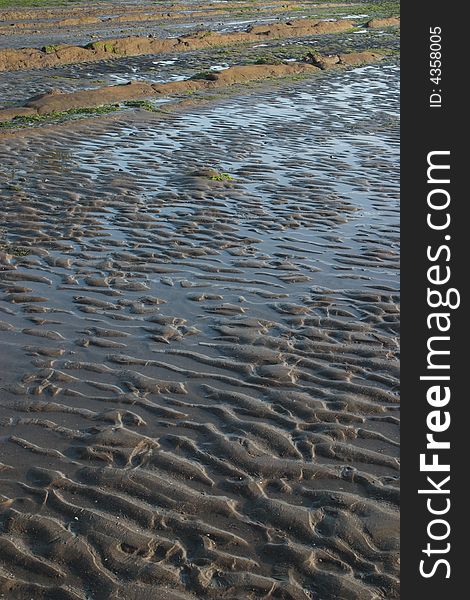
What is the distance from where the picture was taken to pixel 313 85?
24.7 metres

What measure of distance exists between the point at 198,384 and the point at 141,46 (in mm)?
27405

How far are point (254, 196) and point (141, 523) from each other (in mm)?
7926

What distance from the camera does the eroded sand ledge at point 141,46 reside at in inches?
1078

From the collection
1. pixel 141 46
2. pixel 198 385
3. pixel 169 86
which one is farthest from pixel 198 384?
pixel 141 46

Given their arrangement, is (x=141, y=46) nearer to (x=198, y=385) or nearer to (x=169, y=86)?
(x=169, y=86)

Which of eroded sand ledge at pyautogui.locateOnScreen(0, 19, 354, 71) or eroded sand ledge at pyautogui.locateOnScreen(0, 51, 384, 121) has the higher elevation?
eroded sand ledge at pyautogui.locateOnScreen(0, 19, 354, 71)

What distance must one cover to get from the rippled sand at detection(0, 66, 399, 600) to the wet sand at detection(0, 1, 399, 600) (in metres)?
0.02

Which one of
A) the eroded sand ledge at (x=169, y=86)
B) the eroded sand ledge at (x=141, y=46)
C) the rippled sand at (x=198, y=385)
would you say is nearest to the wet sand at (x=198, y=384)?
the rippled sand at (x=198, y=385)

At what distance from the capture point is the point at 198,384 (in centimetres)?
677

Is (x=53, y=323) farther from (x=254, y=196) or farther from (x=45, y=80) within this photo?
(x=45, y=80)

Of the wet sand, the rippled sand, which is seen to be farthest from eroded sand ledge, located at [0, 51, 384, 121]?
the rippled sand

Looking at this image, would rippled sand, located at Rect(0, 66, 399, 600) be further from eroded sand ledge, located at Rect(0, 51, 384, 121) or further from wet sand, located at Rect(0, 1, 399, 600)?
eroded sand ledge, located at Rect(0, 51, 384, 121)

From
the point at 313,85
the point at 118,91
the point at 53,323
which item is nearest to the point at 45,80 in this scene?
the point at 118,91

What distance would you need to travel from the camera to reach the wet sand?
4.76 meters
